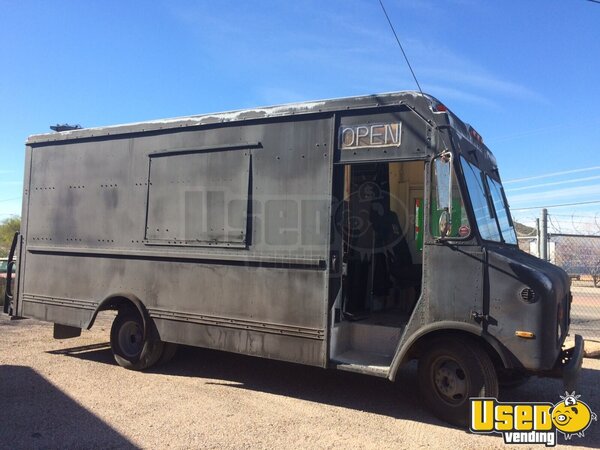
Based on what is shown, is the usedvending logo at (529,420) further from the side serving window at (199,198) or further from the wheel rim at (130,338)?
the wheel rim at (130,338)

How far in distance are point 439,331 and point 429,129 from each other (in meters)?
1.91

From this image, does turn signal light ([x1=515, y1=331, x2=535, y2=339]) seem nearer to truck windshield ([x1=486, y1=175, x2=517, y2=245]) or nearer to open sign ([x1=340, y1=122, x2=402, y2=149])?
truck windshield ([x1=486, y1=175, x2=517, y2=245])

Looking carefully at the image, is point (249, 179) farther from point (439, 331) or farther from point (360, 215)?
point (439, 331)

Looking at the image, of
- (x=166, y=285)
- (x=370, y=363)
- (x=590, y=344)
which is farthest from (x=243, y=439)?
(x=590, y=344)

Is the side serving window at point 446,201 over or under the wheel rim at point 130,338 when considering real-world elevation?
over

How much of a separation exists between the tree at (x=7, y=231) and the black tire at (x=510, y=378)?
46.9 meters

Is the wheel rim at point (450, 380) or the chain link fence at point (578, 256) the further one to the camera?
the chain link fence at point (578, 256)

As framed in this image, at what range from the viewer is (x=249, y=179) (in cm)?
565

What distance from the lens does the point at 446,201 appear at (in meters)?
4.64

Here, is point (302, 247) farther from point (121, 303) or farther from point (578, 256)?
point (578, 256)

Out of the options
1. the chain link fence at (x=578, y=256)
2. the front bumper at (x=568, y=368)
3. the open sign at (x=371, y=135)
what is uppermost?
the open sign at (x=371, y=135)

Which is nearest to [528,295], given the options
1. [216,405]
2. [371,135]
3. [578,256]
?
[371,135]

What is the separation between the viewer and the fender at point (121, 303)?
6.25 metres

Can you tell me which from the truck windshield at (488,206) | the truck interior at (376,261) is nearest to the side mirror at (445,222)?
the truck windshield at (488,206)
